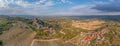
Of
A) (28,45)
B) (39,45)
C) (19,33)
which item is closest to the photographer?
(39,45)

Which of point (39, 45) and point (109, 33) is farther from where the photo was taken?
point (109, 33)

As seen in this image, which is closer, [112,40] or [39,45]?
[39,45]

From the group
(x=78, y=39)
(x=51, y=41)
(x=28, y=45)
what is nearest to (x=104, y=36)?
(x=78, y=39)

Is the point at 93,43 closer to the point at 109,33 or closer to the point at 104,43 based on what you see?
the point at 104,43

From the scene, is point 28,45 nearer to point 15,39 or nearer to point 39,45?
point 39,45

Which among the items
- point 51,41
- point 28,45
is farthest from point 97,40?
point 28,45

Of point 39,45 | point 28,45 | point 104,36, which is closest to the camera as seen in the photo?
point 39,45

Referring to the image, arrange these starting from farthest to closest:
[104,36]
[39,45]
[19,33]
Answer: [19,33]
[104,36]
[39,45]
